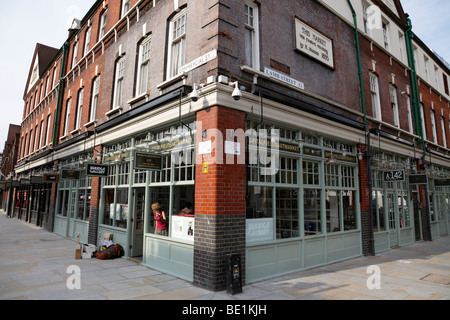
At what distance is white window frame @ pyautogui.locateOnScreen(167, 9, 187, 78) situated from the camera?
813 centimetres

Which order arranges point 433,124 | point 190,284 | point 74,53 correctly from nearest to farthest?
point 190,284, point 74,53, point 433,124


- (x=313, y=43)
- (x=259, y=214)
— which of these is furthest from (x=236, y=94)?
(x=313, y=43)

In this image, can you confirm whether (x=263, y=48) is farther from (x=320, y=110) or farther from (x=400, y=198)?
(x=400, y=198)

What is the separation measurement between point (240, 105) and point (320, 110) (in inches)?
136

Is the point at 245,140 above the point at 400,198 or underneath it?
above

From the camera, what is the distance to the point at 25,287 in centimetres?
602

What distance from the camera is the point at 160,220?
7891mm

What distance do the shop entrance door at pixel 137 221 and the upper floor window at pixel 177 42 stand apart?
4122 millimetres

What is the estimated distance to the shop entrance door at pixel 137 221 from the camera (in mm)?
9297

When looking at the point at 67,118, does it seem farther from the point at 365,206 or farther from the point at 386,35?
the point at 386,35

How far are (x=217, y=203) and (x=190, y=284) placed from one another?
2028 millimetres

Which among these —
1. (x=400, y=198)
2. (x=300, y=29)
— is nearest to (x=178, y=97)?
(x=300, y=29)

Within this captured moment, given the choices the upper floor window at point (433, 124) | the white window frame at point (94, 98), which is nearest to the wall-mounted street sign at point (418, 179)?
the upper floor window at point (433, 124)

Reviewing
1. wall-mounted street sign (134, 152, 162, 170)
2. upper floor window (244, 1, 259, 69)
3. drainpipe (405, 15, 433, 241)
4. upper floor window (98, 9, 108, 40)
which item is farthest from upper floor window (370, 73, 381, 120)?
upper floor window (98, 9, 108, 40)
